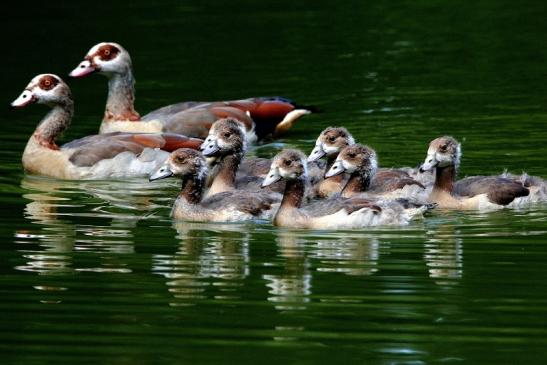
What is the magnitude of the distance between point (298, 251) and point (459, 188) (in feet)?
8.95

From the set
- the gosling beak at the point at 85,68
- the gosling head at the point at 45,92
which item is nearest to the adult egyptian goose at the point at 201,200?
the gosling head at the point at 45,92

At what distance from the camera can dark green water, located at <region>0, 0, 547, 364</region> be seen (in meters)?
10.3

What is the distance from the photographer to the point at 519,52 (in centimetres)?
2680

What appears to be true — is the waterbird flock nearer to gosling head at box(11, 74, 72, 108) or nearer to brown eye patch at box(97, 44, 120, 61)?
gosling head at box(11, 74, 72, 108)

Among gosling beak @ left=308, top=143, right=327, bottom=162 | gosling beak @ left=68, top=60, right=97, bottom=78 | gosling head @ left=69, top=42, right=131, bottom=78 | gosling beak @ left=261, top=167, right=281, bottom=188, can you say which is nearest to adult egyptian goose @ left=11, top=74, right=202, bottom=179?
gosling beak @ left=68, top=60, right=97, bottom=78

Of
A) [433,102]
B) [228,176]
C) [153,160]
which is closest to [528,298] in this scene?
[228,176]

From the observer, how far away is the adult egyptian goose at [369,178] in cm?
1548

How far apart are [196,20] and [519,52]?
7.75 metres

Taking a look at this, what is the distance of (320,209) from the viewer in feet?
47.8

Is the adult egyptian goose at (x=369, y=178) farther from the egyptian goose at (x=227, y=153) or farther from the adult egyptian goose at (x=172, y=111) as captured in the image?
the adult egyptian goose at (x=172, y=111)

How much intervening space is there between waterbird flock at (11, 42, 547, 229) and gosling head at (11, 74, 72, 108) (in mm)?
12

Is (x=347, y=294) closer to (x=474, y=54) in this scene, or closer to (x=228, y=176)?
(x=228, y=176)

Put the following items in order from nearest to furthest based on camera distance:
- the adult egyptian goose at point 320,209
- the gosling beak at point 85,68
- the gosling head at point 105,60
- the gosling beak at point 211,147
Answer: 1. the adult egyptian goose at point 320,209
2. the gosling beak at point 211,147
3. the gosling beak at point 85,68
4. the gosling head at point 105,60

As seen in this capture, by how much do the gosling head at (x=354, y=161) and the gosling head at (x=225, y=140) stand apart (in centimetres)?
119
